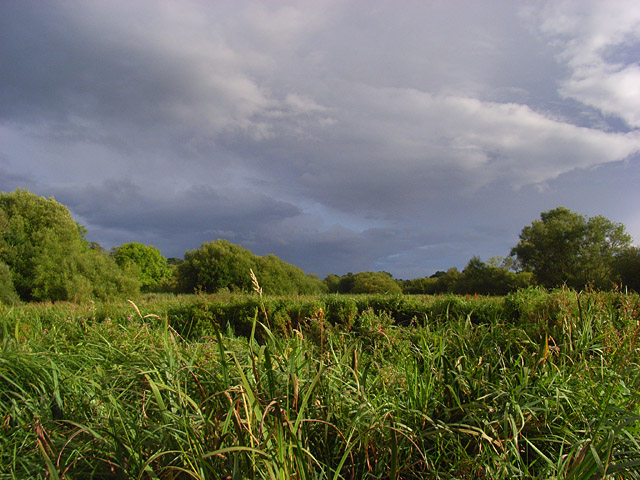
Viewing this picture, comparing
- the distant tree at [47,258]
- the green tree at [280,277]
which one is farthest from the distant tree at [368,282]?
the distant tree at [47,258]

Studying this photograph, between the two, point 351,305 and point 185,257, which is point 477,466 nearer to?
point 351,305

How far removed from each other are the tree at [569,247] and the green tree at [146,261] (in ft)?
111

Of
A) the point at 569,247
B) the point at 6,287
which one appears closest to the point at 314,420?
the point at 6,287

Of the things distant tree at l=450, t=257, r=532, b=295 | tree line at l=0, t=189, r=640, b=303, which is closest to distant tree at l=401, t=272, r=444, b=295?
tree line at l=0, t=189, r=640, b=303

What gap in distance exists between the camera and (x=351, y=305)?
8773mm

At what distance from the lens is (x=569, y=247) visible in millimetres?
26797

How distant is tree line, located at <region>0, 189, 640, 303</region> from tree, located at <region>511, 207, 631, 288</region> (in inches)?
2.2

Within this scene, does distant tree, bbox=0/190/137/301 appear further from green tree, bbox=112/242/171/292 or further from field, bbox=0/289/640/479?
field, bbox=0/289/640/479

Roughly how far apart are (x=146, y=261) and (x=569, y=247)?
39144mm

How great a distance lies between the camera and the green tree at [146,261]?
42.0 meters

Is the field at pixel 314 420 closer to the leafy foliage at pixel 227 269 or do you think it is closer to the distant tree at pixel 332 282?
the leafy foliage at pixel 227 269

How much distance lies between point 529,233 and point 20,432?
30.6 m

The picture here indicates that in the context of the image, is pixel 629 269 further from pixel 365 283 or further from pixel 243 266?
pixel 243 266

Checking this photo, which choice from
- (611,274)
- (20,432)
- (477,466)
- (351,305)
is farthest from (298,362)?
(611,274)
